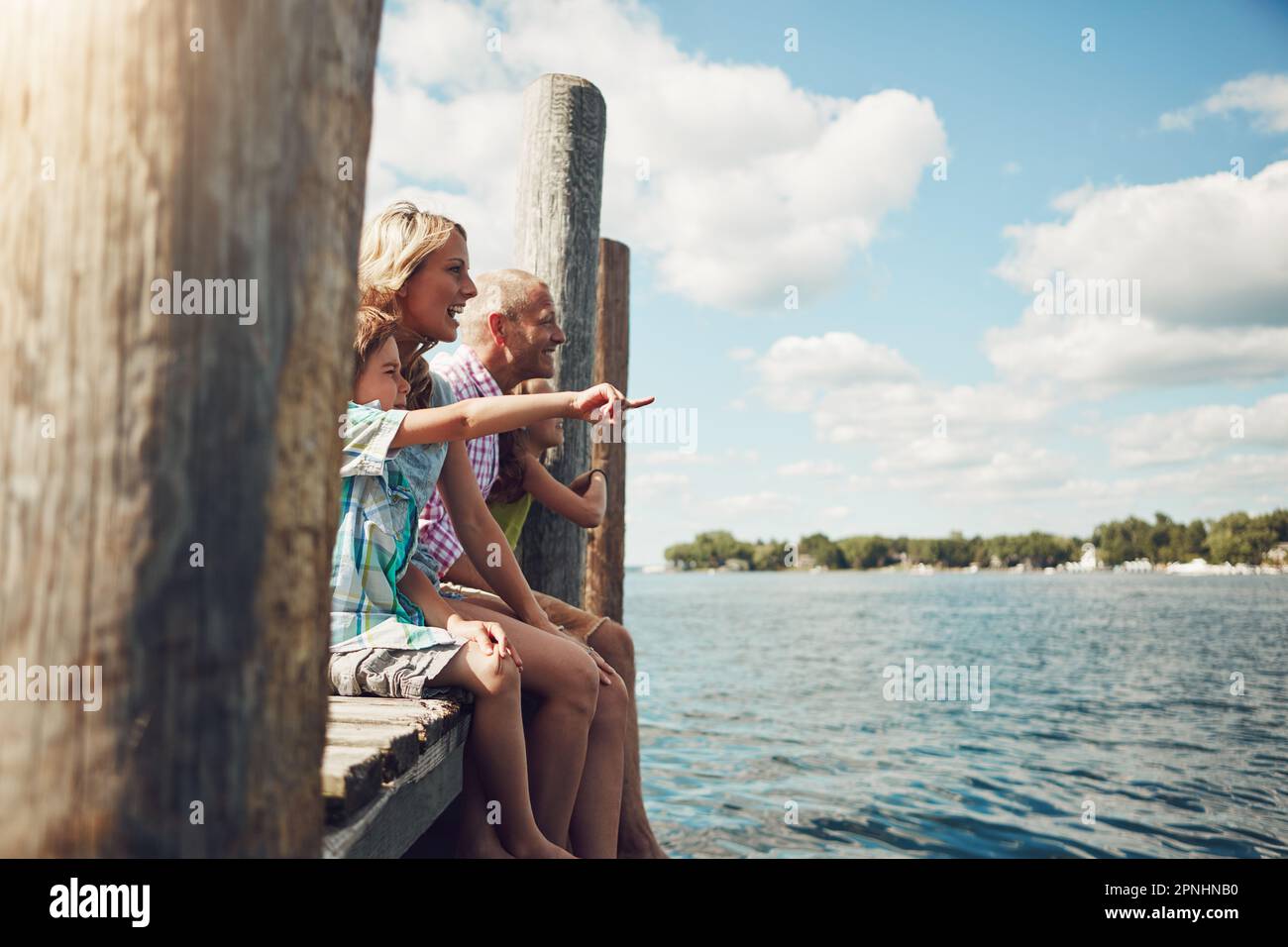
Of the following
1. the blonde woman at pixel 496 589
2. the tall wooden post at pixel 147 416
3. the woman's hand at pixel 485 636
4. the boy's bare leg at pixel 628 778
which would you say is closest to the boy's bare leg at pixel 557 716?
the blonde woman at pixel 496 589

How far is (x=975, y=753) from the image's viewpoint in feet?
41.3

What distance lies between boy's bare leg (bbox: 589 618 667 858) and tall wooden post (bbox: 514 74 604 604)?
2.65 ft

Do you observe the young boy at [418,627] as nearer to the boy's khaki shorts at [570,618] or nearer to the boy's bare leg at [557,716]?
the boy's bare leg at [557,716]

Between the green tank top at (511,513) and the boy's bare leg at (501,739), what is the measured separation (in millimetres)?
1434

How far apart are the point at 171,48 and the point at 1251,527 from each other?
4855 inches

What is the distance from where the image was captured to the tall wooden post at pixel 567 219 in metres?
4.80

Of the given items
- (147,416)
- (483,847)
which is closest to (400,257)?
(483,847)

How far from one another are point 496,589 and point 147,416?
7.02ft

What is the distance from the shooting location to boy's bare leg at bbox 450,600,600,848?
291 cm

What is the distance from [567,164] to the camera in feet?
15.9

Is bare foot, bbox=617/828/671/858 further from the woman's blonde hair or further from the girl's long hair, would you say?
the woman's blonde hair

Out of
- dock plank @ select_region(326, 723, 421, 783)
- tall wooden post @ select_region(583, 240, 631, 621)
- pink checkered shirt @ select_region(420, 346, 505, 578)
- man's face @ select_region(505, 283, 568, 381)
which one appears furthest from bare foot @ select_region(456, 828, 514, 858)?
tall wooden post @ select_region(583, 240, 631, 621)

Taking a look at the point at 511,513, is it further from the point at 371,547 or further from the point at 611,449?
the point at 611,449
